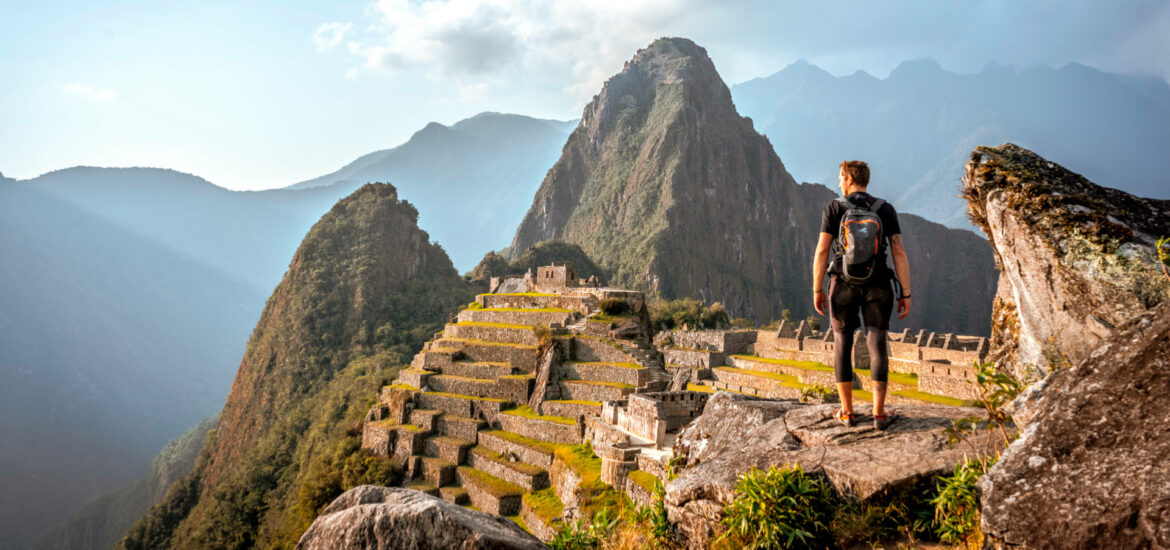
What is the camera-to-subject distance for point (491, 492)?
19.2 metres

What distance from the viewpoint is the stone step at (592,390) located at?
21.3 m

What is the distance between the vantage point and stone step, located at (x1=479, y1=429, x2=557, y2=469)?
19.8m

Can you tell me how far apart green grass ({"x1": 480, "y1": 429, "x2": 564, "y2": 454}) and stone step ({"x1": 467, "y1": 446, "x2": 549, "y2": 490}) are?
0.62m

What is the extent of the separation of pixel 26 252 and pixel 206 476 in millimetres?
138852

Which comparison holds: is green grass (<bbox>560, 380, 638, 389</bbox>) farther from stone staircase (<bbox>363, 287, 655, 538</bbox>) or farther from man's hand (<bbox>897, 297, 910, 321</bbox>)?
man's hand (<bbox>897, 297, 910, 321</bbox>)

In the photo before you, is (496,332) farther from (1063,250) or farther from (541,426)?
(1063,250)

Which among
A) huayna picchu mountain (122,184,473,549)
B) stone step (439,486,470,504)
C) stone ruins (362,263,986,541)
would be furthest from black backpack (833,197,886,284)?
huayna picchu mountain (122,184,473,549)

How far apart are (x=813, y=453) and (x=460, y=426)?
21644 millimetres

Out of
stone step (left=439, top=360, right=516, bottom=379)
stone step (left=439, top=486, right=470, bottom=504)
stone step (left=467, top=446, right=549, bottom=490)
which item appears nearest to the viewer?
stone step (left=467, top=446, right=549, bottom=490)

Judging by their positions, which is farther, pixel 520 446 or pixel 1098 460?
pixel 520 446

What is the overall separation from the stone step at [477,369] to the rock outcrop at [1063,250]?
22.7 m

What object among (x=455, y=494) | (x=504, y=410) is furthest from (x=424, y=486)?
(x=504, y=410)

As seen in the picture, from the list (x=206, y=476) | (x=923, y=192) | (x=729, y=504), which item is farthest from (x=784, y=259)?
(x=729, y=504)

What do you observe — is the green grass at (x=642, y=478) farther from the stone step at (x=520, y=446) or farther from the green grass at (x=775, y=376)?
the green grass at (x=775, y=376)
